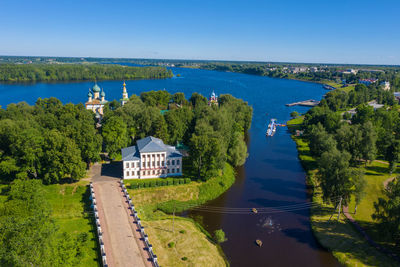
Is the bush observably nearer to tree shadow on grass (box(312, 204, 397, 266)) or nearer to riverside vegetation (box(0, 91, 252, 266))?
riverside vegetation (box(0, 91, 252, 266))

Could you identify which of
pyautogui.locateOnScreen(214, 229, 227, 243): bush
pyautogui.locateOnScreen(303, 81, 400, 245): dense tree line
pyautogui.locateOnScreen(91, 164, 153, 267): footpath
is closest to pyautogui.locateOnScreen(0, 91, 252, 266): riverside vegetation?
pyautogui.locateOnScreen(214, 229, 227, 243): bush

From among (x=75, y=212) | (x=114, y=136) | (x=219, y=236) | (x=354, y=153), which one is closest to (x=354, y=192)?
(x=219, y=236)

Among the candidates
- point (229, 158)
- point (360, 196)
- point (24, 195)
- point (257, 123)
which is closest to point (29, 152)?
point (24, 195)

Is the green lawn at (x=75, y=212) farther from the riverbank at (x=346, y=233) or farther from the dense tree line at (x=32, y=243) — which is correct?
the riverbank at (x=346, y=233)

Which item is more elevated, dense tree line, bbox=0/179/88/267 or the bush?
dense tree line, bbox=0/179/88/267

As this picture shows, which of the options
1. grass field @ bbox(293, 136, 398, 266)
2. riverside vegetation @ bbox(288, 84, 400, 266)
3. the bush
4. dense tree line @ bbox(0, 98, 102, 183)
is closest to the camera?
grass field @ bbox(293, 136, 398, 266)

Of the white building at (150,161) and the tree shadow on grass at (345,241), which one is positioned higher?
the white building at (150,161)

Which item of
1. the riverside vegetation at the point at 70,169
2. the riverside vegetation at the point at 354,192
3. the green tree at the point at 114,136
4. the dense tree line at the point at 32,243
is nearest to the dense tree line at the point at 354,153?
the riverside vegetation at the point at 354,192

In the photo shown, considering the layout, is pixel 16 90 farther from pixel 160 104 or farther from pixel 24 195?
pixel 24 195
